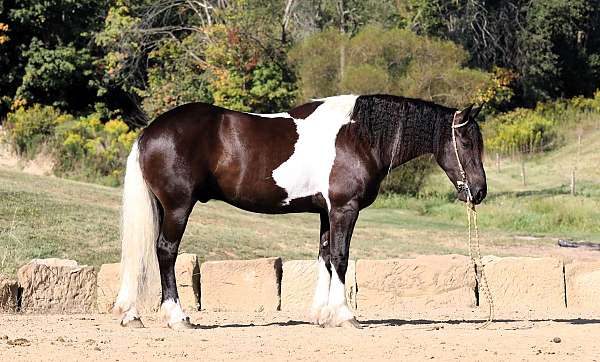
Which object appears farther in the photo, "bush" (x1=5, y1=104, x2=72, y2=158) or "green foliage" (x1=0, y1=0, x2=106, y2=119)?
"green foliage" (x1=0, y1=0, x2=106, y2=119)

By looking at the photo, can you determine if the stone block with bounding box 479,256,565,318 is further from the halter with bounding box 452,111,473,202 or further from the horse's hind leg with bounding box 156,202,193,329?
the horse's hind leg with bounding box 156,202,193,329

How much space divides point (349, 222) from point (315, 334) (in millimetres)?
1392

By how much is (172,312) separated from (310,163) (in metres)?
2.02

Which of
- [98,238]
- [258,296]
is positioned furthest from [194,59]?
[258,296]

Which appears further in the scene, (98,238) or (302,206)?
(98,238)

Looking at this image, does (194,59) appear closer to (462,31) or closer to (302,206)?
(462,31)

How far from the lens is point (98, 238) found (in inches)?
770

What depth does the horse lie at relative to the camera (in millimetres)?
11984

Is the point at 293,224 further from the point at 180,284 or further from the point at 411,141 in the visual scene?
the point at 411,141

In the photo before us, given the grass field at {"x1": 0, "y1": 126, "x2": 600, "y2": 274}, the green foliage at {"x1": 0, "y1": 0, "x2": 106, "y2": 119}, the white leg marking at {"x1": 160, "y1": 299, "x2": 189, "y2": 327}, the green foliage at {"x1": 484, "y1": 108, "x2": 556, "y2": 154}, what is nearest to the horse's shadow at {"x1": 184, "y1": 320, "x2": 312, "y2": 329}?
the white leg marking at {"x1": 160, "y1": 299, "x2": 189, "y2": 327}

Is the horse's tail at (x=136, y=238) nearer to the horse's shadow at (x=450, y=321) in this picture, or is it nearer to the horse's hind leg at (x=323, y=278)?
the horse's hind leg at (x=323, y=278)

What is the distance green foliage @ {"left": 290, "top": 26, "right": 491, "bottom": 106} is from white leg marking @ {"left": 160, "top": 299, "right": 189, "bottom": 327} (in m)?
22.5

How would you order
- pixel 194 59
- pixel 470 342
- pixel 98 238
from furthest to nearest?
pixel 194 59, pixel 98 238, pixel 470 342

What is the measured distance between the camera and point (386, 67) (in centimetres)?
3553
